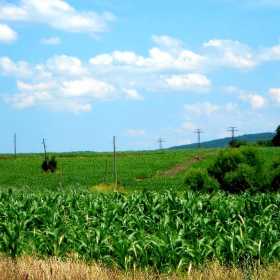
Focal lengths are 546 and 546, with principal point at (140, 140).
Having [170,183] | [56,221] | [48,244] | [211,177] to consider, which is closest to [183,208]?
[56,221]

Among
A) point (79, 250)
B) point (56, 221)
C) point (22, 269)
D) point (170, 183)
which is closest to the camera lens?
point (22, 269)

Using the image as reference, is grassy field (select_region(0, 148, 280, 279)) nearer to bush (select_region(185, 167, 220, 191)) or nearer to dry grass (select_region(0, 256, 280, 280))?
dry grass (select_region(0, 256, 280, 280))

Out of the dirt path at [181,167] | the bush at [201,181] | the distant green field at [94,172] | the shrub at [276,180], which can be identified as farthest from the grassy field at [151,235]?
the dirt path at [181,167]

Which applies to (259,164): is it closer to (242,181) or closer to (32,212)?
(242,181)

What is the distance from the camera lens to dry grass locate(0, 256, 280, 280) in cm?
712

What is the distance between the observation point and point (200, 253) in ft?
26.2

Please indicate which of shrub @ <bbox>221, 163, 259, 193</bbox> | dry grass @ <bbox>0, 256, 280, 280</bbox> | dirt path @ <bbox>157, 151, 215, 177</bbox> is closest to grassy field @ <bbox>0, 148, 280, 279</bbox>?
dry grass @ <bbox>0, 256, 280, 280</bbox>

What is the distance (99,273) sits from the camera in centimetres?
734

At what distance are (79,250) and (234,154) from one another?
22083mm

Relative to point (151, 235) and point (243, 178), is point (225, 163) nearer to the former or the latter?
point (243, 178)

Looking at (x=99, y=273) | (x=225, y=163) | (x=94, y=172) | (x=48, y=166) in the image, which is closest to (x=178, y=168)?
(x=94, y=172)

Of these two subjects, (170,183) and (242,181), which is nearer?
(242,181)

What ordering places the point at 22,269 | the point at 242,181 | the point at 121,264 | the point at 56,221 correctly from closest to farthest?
the point at 22,269, the point at 121,264, the point at 56,221, the point at 242,181

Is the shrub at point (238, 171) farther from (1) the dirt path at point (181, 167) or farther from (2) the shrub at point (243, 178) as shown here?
(1) the dirt path at point (181, 167)
